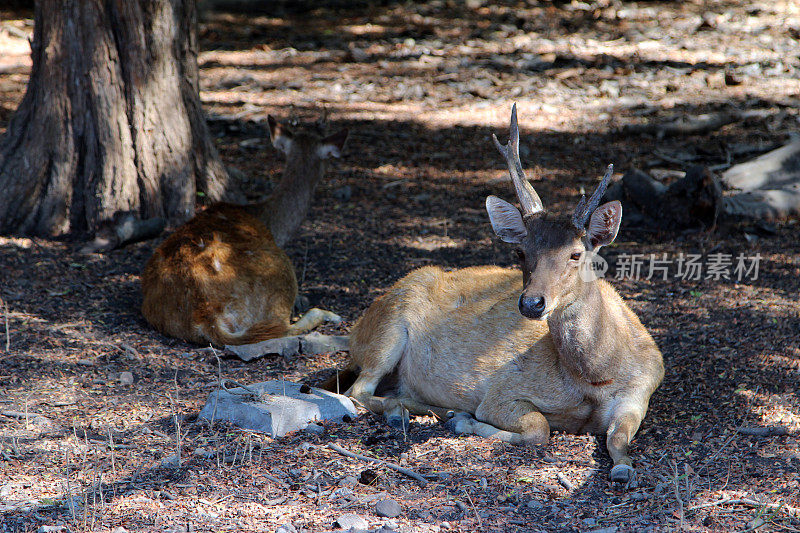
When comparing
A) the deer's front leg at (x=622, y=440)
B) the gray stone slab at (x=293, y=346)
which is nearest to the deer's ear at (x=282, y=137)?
the gray stone slab at (x=293, y=346)

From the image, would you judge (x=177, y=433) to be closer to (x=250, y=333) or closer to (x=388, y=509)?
(x=388, y=509)

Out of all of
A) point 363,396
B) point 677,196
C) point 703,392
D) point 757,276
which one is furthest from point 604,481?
point 677,196

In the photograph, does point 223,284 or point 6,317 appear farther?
point 223,284

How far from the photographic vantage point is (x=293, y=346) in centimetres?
589

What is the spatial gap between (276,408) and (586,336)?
1.70 m

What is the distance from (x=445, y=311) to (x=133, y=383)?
1978 mm

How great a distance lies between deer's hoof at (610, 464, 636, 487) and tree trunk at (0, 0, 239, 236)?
4926mm

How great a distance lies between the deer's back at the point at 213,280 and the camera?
235 inches

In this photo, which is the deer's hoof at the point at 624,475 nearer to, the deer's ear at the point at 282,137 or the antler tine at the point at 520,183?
the antler tine at the point at 520,183

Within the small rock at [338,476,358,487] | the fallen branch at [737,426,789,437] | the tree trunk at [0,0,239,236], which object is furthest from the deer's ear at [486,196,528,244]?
the tree trunk at [0,0,239,236]

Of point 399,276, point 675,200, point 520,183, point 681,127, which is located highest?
point 520,183

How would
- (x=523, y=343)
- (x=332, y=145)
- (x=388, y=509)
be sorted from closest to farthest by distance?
(x=388, y=509), (x=523, y=343), (x=332, y=145)

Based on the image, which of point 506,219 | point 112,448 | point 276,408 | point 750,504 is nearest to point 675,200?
point 506,219

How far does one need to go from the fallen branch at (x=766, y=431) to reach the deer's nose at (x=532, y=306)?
138 centimetres
